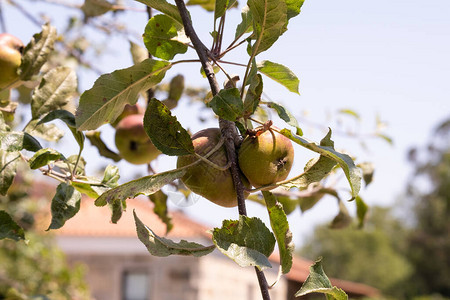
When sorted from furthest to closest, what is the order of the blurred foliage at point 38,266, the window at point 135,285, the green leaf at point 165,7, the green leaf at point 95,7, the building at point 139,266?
1. the window at point 135,285
2. the building at point 139,266
3. the blurred foliage at point 38,266
4. the green leaf at point 95,7
5. the green leaf at point 165,7

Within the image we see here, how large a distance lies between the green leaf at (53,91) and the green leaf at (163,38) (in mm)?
305

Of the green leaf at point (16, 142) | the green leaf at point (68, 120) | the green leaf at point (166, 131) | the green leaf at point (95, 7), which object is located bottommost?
the green leaf at point (166, 131)

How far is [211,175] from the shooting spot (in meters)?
0.81

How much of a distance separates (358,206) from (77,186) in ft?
2.93

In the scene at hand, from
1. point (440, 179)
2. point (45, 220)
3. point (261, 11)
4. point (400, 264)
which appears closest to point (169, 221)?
point (261, 11)

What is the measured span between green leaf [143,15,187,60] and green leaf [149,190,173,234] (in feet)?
1.74

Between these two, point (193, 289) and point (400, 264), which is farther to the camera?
point (400, 264)

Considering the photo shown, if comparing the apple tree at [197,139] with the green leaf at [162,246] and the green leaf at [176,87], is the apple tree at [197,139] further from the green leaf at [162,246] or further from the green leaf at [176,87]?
the green leaf at [176,87]

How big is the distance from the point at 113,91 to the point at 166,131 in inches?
8.0

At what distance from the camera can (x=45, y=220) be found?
5.52 m

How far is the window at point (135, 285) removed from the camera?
9430 millimetres

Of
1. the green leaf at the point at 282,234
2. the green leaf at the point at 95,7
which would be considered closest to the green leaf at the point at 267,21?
the green leaf at the point at 282,234

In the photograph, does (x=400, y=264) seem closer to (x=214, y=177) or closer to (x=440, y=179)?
(x=440, y=179)

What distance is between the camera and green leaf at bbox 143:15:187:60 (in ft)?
3.02
